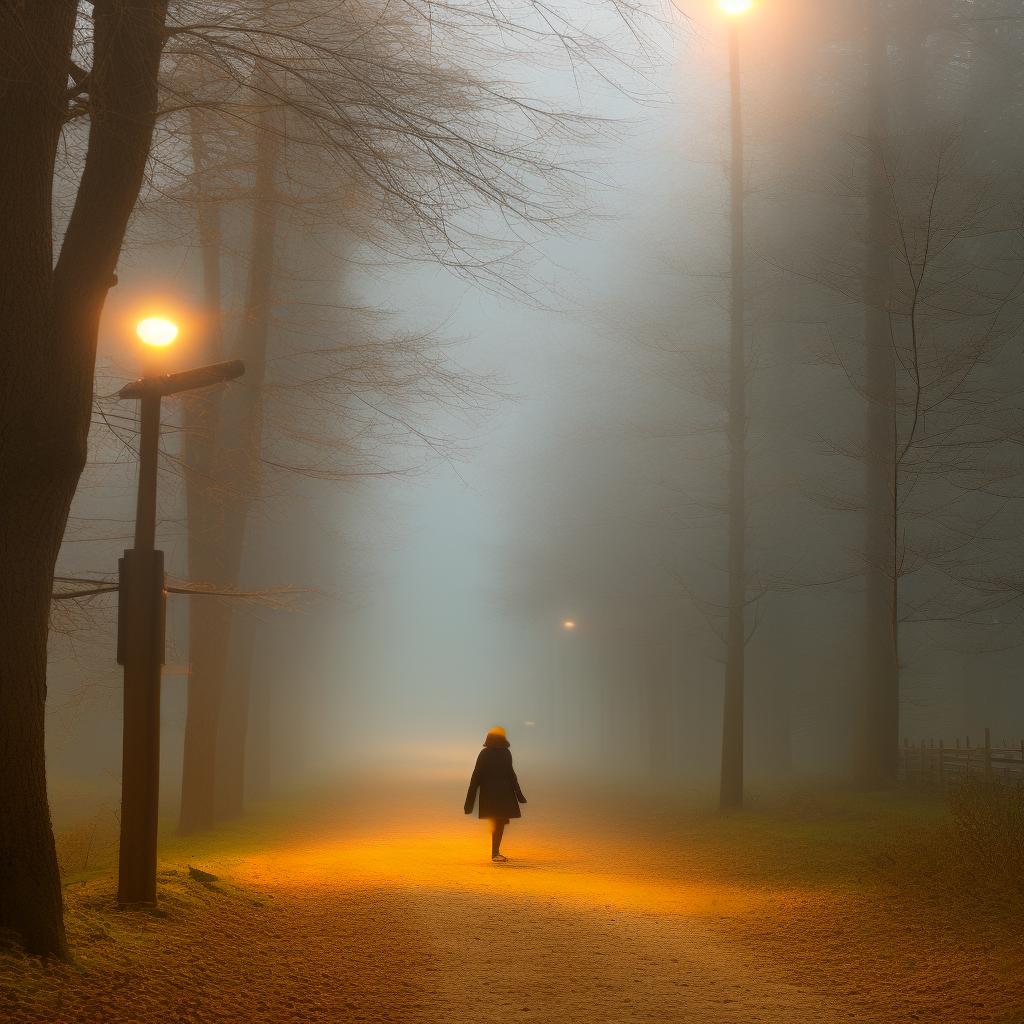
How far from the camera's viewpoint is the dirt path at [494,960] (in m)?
5.99

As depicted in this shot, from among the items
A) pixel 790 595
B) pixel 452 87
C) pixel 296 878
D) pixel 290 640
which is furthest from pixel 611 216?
pixel 290 640

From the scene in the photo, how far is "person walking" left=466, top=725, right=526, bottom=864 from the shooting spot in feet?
47.9

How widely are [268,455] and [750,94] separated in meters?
12.5

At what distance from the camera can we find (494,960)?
7.52m

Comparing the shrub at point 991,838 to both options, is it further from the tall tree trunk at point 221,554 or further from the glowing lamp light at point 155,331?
the tall tree trunk at point 221,554

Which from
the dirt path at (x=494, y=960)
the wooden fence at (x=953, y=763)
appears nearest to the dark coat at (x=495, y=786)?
the dirt path at (x=494, y=960)

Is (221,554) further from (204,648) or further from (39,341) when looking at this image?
(39,341)

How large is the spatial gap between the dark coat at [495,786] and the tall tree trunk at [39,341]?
896cm

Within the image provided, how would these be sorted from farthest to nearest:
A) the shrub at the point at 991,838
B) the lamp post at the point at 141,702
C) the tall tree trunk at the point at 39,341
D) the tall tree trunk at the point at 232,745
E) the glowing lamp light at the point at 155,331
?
1. the tall tree trunk at the point at 232,745
2. the shrub at the point at 991,838
3. the glowing lamp light at the point at 155,331
4. the lamp post at the point at 141,702
5. the tall tree trunk at the point at 39,341

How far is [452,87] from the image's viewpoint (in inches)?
263

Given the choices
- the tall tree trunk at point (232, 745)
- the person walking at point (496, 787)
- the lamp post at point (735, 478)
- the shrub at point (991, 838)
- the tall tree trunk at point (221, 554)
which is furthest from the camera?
the lamp post at point (735, 478)

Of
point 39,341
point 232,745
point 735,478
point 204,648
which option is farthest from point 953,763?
point 39,341

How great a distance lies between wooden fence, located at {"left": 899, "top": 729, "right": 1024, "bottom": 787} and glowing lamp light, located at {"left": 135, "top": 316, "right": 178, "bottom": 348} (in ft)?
51.6

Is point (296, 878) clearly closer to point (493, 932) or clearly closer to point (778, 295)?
point (493, 932)
